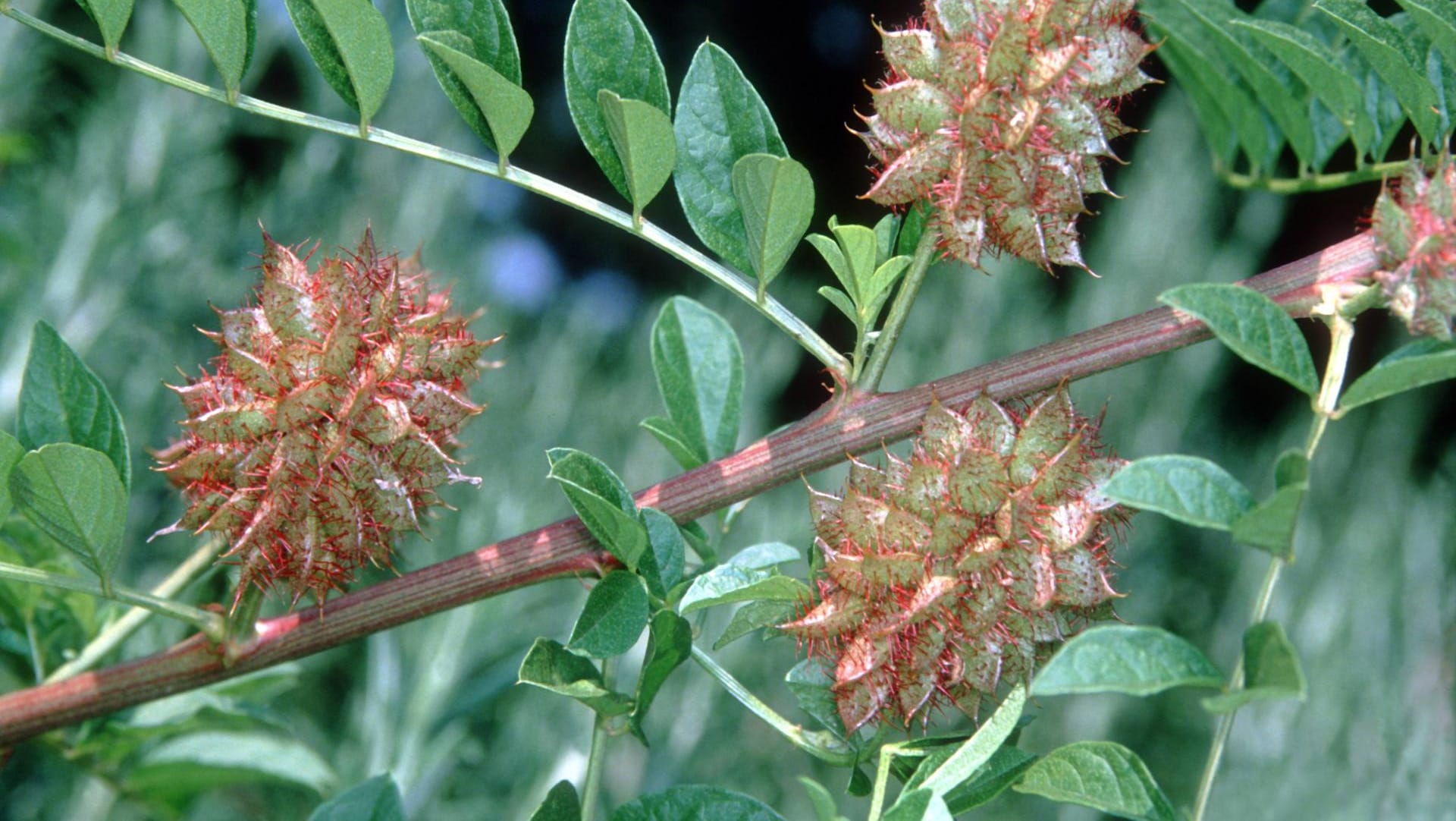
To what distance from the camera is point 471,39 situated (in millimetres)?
1121

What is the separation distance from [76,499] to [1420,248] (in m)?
1.10

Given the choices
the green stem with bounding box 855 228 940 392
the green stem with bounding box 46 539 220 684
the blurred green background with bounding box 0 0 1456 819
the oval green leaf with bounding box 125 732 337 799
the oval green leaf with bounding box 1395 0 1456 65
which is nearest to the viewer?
the oval green leaf with bounding box 1395 0 1456 65

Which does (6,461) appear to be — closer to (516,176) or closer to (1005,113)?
(516,176)

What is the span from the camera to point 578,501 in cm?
102

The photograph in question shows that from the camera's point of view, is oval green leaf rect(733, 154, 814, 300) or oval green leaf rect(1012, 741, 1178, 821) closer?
oval green leaf rect(1012, 741, 1178, 821)

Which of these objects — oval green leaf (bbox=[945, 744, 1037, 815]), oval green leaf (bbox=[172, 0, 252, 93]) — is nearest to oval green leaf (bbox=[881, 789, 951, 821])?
oval green leaf (bbox=[945, 744, 1037, 815])

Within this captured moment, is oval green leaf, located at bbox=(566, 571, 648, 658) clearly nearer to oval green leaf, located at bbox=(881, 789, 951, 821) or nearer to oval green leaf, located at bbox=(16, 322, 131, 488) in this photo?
oval green leaf, located at bbox=(881, 789, 951, 821)

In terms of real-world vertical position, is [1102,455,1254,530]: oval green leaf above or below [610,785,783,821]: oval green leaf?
above

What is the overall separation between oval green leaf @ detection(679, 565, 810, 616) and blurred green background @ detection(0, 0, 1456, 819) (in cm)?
78

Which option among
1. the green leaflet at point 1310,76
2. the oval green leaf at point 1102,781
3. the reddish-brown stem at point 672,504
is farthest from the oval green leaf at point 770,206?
the oval green leaf at point 1102,781

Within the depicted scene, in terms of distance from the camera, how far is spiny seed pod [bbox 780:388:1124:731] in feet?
3.32

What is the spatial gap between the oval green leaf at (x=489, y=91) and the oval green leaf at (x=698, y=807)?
1.89 feet

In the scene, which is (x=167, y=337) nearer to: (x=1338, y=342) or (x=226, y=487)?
(x=226, y=487)

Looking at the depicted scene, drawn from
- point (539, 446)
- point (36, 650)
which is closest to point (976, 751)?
point (36, 650)
